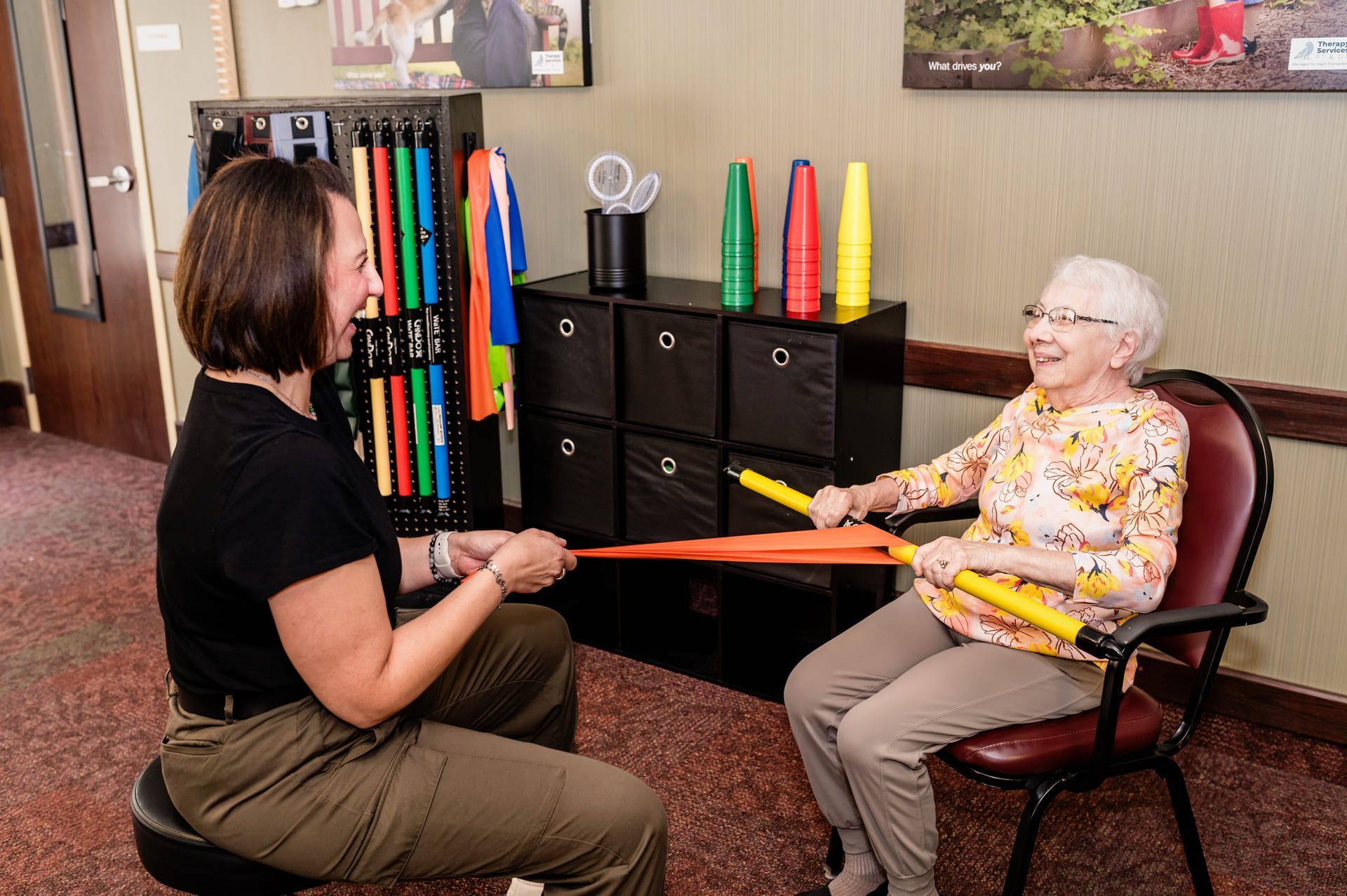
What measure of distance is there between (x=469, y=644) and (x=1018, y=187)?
161 centimetres

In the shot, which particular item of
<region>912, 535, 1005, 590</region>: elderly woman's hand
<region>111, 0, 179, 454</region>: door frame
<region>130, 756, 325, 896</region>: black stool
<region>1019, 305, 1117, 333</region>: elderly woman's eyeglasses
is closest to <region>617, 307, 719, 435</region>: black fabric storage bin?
<region>1019, 305, 1117, 333</region>: elderly woman's eyeglasses

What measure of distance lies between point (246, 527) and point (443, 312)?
164cm

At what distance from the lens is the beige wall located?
2322 millimetres

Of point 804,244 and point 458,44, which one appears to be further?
point 458,44

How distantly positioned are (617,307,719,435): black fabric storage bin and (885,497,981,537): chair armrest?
74cm

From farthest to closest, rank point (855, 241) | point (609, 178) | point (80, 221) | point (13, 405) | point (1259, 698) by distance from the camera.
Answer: point (13, 405)
point (80, 221)
point (609, 178)
point (855, 241)
point (1259, 698)

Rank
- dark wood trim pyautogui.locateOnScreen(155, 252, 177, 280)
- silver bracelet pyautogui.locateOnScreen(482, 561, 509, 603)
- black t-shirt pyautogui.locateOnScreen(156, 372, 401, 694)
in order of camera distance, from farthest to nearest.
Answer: dark wood trim pyautogui.locateOnScreen(155, 252, 177, 280) → silver bracelet pyautogui.locateOnScreen(482, 561, 509, 603) → black t-shirt pyautogui.locateOnScreen(156, 372, 401, 694)

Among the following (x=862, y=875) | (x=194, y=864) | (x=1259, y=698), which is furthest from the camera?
(x=1259, y=698)

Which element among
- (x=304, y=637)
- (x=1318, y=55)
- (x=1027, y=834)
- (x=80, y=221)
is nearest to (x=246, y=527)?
(x=304, y=637)

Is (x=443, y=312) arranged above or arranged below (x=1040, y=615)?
above

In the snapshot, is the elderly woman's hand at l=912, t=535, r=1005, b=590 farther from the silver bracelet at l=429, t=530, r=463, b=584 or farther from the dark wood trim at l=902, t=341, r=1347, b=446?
the dark wood trim at l=902, t=341, r=1347, b=446

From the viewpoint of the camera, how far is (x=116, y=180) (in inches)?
174

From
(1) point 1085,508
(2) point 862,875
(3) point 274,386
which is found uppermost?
(3) point 274,386

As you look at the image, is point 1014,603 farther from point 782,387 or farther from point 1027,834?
point 782,387
